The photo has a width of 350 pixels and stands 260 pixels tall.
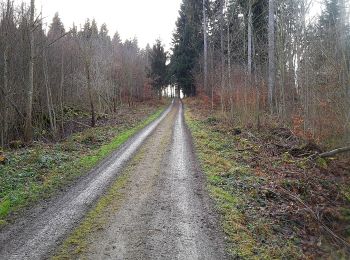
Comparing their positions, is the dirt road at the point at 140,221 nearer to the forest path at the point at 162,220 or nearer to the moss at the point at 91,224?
the forest path at the point at 162,220

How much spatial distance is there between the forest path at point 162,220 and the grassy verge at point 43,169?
215 centimetres

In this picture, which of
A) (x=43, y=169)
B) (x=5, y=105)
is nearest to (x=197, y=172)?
(x=43, y=169)

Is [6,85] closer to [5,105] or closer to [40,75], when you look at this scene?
[5,105]

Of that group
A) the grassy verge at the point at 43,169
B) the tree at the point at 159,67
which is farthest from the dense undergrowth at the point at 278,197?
the tree at the point at 159,67

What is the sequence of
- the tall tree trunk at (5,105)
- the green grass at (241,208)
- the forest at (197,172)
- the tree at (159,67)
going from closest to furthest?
the green grass at (241,208), the forest at (197,172), the tall tree trunk at (5,105), the tree at (159,67)

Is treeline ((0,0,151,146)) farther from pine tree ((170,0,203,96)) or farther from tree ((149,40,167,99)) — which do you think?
tree ((149,40,167,99))

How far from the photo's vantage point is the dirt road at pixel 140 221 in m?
5.65

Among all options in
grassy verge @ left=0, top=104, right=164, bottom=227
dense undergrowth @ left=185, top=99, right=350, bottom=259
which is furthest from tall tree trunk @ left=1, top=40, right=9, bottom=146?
dense undergrowth @ left=185, top=99, right=350, bottom=259

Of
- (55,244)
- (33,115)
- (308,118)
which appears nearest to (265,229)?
(55,244)

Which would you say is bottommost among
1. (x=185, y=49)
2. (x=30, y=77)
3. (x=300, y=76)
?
(x=300, y=76)

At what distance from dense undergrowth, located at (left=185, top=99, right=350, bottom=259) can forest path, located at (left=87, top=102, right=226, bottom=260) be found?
388 mm

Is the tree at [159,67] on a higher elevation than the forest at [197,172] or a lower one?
higher

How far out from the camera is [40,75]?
22.2 m

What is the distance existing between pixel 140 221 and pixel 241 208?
8.04ft
